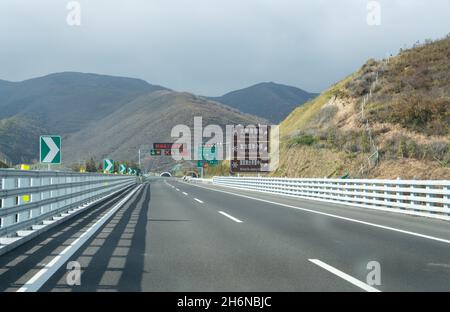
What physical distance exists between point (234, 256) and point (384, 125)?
3358cm

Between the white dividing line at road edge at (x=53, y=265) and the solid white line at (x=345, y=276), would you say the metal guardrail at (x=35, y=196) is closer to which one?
the white dividing line at road edge at (x=53, y=265)

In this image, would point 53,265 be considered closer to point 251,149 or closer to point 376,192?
point 376,192

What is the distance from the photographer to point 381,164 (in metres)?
33.5

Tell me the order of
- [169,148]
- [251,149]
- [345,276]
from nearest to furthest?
[345,276]
[251,149]
[169,148]

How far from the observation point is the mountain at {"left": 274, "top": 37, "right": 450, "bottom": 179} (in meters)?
33.0

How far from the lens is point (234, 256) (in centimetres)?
754

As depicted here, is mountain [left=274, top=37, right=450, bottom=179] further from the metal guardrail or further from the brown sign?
the metal guardrail

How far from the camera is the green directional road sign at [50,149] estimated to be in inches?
568

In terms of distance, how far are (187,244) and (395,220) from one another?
22.6 feet

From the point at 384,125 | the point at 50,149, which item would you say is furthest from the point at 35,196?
the point at 384,125

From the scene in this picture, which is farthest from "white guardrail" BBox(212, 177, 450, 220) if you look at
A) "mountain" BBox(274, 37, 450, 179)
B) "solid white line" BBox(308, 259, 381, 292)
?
"solid white line" BBox(308, 259, 381, 292)

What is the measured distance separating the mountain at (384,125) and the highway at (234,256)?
1663cm

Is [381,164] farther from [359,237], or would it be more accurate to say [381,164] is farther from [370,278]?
[370,278]

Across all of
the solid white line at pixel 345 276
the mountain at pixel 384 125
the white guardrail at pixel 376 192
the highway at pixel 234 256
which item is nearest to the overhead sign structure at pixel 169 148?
the mountain at pixel 384 125
